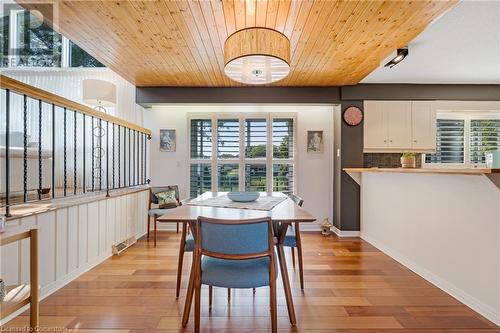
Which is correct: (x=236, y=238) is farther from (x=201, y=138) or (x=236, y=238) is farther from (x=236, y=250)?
(x=201, y=138)

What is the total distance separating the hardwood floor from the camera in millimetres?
1759

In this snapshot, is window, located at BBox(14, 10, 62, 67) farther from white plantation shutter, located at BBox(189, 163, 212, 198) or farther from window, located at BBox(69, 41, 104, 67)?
white plantation shutter, located at BBox(189, 163, 212, 198)

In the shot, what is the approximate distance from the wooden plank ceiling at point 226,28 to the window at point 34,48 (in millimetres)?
2073

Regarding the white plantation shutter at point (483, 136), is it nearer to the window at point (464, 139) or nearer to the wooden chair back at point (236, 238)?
the window at point (464, 139)

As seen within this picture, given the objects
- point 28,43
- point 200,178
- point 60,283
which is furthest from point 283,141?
point 28,43

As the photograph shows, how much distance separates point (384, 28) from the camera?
2238 millimetres

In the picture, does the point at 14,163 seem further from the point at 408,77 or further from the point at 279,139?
the point at 408,77

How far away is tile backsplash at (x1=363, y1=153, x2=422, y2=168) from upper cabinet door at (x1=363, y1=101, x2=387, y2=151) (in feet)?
0.66

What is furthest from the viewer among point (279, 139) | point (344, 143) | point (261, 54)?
point (279, 139)

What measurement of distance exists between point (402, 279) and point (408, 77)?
269 centimetres

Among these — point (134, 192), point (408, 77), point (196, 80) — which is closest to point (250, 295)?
point (134, 192)

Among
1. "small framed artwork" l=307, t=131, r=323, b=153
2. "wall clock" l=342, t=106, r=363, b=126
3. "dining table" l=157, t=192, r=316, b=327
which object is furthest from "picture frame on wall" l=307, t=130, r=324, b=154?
"dining table" l=157, t=192, r=316, b=327

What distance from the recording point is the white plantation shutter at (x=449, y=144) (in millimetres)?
4117

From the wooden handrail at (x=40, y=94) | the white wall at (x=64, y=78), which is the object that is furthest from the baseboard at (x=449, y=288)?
the white wall at (x=64, y=78)
